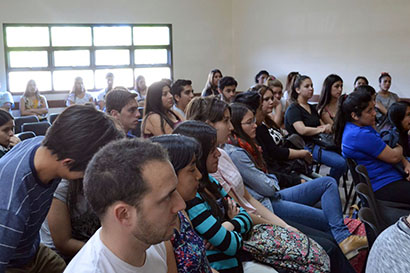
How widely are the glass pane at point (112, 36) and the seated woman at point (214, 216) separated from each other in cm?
742

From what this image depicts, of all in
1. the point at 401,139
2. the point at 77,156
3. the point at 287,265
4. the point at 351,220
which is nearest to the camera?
the point at 77,156

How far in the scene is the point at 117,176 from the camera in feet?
3.64

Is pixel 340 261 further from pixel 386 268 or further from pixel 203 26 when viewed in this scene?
pixel 203 26

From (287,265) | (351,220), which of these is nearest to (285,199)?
(351,220)

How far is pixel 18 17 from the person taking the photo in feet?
26.5

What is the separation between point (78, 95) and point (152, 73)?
185cm

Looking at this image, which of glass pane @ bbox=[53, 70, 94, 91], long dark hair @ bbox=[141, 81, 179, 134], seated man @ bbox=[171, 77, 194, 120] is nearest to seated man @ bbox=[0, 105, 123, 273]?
long dark hair @ bbox=[141, 81, 179, 134]

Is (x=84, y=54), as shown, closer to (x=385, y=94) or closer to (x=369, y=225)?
(x=385, y=94)

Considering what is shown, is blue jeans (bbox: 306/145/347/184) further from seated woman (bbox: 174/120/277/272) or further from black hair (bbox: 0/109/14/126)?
black hair (bbox: 0/109/14/126)

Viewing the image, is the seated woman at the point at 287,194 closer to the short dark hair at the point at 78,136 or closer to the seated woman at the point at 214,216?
the seated woman at the point at 214,216

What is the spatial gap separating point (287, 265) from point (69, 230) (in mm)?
1010

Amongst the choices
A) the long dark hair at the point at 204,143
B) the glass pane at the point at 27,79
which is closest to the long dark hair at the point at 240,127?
the long dark hair at the point at 204,143

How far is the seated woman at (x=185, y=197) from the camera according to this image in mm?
1510

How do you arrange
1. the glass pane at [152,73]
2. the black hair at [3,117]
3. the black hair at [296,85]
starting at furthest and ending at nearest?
1. the glass pane at [152,73]
2. the black hair at [296,85]
3. the black hair at [3,117]
